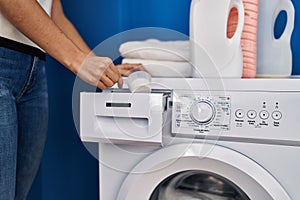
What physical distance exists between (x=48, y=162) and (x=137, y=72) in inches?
31.9

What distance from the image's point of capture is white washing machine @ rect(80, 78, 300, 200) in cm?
81

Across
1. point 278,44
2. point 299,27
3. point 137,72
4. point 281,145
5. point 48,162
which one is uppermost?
point 299,27

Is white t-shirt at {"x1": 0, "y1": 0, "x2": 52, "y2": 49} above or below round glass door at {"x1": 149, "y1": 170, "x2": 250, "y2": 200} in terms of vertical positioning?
above

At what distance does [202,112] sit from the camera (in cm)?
86

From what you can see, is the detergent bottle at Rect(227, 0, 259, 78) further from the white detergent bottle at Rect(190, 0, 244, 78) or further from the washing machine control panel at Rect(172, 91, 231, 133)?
the washing machine control panel at Rect(172, 91, 231, 133)

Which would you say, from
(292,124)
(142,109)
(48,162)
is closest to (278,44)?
(292,124)

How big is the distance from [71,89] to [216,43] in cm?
77

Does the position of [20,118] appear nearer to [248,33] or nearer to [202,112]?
[202,112]

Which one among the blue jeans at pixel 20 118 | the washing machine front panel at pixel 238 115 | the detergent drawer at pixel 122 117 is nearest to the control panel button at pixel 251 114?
the washing machine front panel at pixel 238 115

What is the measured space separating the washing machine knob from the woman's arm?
23cm

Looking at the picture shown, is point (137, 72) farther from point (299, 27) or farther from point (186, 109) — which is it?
point (299, 27)

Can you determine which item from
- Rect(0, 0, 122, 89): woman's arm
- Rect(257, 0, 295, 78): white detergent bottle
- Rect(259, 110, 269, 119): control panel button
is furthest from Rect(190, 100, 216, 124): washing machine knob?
Rect(257, 0, 295, 78): white detergent bottle

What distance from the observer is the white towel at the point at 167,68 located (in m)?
1.03

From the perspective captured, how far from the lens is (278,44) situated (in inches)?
46.5
